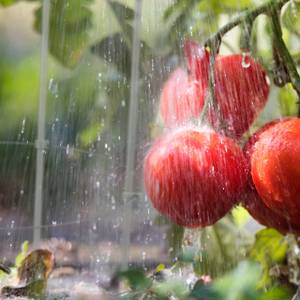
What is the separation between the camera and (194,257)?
0.44m

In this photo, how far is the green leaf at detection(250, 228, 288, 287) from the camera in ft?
1.59

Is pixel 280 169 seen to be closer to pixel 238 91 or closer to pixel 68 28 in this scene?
pixel 238 91

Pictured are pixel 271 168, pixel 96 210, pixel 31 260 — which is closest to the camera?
pixel 271 168

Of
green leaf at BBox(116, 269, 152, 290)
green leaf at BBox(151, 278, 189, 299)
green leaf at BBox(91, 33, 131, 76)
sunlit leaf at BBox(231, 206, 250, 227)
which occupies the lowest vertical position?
green leaf at BBox(151, 278, 189, 299)

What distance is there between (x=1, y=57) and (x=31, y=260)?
0.62 feet

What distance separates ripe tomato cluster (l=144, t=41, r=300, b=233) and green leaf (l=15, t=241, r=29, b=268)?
0.16 m

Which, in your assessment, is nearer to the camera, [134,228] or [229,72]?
[229,72]

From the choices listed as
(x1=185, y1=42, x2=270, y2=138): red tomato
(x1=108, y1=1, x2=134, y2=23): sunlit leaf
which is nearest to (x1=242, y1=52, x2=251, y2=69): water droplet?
(x1=185, y1=42, x2=270, y2=138): red tomato

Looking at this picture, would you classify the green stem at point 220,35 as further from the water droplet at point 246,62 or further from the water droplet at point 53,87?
the water droplet at point 53,87

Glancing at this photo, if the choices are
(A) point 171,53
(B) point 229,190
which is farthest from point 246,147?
(A) point 171,53

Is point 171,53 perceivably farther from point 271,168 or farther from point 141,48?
point 271,168

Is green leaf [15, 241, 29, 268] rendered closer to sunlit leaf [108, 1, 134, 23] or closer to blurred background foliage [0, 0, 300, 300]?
blurred background foliage [0, 0, 300, 300]

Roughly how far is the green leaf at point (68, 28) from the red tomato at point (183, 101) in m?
0.12

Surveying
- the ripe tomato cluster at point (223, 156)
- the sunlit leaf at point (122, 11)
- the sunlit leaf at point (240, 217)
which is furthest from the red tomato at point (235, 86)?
the sunlit leaf at point (240, 217)
